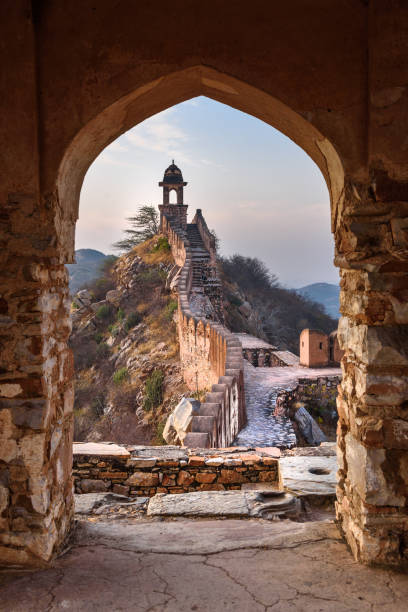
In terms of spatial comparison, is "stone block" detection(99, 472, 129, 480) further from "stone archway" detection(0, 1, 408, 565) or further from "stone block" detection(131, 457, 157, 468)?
"stone archway" detection(0, 1, 408, 565)

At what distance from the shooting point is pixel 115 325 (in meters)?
20.9

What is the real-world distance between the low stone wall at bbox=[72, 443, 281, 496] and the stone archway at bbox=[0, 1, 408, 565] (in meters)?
2.15

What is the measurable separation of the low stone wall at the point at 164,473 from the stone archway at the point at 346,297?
215 centimetres

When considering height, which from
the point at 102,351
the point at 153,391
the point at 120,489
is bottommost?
the point at 153,391

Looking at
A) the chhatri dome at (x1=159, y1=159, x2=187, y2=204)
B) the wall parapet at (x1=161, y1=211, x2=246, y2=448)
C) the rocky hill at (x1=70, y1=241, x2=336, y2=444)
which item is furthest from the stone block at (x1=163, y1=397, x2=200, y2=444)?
the chhatri dome at (x1=159, y1=159, x2=187, y2=204)

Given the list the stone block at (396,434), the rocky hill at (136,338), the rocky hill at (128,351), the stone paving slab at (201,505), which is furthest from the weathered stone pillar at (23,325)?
the rocky hill at (128,351)

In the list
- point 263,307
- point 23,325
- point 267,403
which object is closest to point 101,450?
point 23,325

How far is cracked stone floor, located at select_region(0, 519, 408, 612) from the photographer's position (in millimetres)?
2236

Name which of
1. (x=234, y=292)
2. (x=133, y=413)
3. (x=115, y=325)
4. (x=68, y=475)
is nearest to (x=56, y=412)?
(x=68, y=475)

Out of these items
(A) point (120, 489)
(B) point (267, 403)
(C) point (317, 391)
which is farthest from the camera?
(C) point (317, 391)

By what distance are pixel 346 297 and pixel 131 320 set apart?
1792 cm

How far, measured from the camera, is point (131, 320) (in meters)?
20.2

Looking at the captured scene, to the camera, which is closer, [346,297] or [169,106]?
[346,297]

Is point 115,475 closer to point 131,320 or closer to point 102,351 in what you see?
point 102,351
